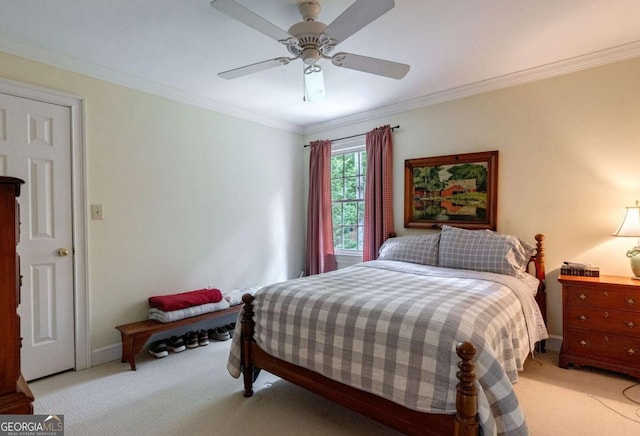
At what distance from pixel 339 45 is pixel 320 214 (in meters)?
2.38

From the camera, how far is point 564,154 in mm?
2934

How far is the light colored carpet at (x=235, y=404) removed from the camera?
1918 millimetres

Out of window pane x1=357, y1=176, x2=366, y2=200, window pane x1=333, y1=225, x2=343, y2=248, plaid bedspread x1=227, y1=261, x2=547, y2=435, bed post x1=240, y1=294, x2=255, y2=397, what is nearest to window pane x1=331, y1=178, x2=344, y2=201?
window pane x1=357, y1=176, x2=366, y2=200

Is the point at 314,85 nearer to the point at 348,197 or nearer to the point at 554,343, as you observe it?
the point at 348,197

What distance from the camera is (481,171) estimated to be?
3.35 m

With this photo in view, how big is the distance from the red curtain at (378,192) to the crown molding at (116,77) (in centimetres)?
151

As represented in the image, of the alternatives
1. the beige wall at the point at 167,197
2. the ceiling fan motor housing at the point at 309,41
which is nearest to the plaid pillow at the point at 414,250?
the beige wall at the point at 167,197

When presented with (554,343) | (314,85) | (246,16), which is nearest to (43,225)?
(246,16)

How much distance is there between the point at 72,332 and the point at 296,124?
3.46m

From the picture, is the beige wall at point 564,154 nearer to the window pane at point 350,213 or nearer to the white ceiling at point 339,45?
the white ceiling at point 339,45

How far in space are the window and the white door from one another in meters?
2.97

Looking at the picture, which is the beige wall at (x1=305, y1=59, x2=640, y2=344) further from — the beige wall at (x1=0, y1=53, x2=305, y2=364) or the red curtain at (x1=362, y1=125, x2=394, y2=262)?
the beige wall at (x1=0, y1=53, x2=305, y2=364)

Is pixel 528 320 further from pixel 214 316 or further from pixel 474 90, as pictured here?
pixel 214 316

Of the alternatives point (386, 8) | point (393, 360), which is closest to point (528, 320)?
point (393, 360)
